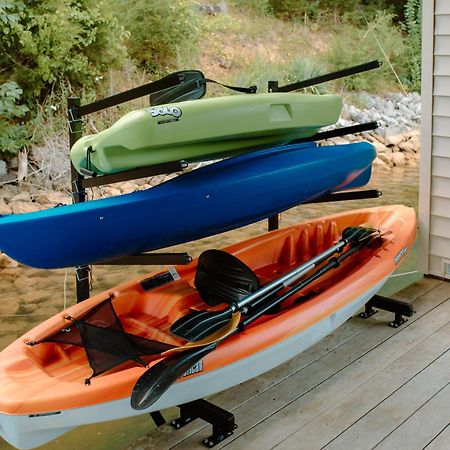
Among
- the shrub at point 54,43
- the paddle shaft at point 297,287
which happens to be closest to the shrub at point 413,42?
the shrub at point 54,43

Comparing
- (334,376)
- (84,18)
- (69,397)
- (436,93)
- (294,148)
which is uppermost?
(84,18)

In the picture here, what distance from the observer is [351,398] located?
199cm

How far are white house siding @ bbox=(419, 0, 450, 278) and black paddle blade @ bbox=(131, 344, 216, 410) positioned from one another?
140 cm

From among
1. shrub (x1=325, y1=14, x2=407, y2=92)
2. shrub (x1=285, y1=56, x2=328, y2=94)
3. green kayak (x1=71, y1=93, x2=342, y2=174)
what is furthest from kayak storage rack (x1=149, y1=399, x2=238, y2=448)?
shrub (x1=325, y1=14, x2=407, y2=92)

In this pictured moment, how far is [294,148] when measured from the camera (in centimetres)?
242

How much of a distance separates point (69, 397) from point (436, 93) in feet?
5.97

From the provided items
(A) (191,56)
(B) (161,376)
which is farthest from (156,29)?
(B) (161,376)

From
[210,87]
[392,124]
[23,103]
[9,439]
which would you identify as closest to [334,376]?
[9,439]

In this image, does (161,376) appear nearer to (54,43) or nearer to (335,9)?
(54,43)

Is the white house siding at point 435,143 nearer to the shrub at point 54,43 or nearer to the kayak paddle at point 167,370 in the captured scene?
the kayak paddle at point 167,370

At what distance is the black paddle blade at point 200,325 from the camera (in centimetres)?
186

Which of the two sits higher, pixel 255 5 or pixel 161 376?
pixel 255 5

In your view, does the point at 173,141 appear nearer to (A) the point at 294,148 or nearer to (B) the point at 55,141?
(A) the point at 294,148

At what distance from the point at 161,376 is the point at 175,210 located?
1.82 feet
